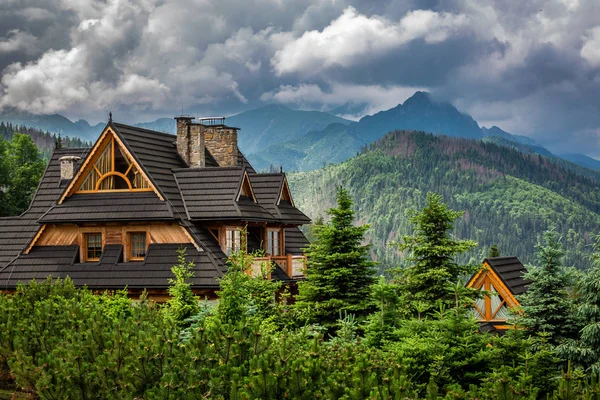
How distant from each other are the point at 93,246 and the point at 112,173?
262cm

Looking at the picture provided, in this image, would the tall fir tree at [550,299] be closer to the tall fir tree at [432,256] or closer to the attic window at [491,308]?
the tall fir tree at [432,256]

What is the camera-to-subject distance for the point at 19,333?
568 inches

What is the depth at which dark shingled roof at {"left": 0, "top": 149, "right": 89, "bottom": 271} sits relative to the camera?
1119 inches

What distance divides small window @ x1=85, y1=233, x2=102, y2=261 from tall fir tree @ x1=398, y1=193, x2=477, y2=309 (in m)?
12.1

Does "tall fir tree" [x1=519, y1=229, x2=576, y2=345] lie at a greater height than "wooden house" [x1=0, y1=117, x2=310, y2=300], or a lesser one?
lesser

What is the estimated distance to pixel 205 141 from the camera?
104ft

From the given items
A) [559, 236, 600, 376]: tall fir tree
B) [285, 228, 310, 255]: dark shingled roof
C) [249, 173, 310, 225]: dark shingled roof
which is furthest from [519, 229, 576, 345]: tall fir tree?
[285, 228, 310, 255]: dark shingled roof

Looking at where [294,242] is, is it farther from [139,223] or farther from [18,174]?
[18,174]

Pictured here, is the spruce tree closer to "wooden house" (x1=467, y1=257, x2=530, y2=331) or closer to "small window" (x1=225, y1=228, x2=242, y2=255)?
"small window" (x1=225, y1=228, x2=242, y2=255)

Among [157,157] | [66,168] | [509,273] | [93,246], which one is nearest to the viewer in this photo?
[509,273]

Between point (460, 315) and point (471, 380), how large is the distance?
1153 mm

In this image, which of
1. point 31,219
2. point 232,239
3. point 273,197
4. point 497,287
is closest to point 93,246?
point 31,219

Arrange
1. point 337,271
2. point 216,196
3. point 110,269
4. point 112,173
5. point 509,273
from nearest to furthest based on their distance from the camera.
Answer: point 337,271 → point 110,269 → point 509,273 → point 216,196 → point 112,173

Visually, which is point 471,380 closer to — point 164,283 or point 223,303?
point 223,303
